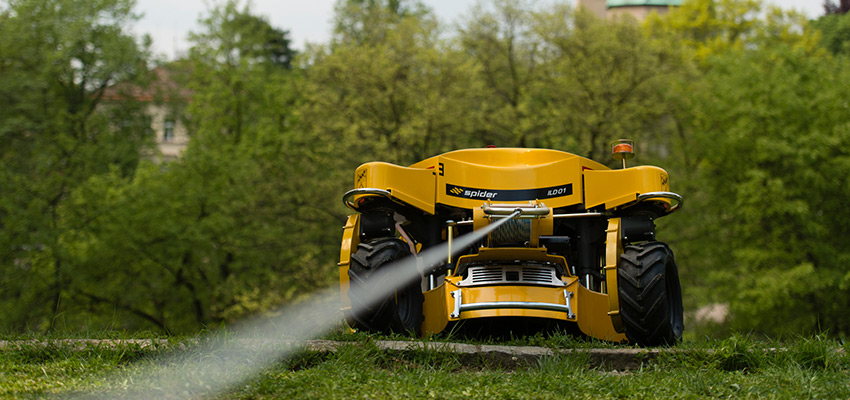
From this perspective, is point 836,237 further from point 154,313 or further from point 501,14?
point 154,313

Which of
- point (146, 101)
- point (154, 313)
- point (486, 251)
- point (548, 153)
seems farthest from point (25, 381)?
point (146, 101)

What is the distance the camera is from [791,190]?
24938 millimetres

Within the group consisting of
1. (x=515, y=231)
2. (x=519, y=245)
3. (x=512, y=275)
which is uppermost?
(x=515, y=231)

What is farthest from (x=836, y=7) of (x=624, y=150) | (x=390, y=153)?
(x=624, y=150)

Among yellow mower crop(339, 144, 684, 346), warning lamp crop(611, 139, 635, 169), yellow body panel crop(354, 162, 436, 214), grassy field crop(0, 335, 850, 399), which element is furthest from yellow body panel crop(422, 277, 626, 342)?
warning lamp crop(611, 139, 635, 169)

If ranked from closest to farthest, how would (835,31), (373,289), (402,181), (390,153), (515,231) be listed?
(373,289)
(515,231)
(402,181)
(390,153)
(835,31)

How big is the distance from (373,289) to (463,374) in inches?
66.1

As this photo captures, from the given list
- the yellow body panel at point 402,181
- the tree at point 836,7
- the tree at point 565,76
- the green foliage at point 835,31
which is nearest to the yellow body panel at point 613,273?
the yellow body panel at point 402,181

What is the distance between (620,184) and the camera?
24.4 feet

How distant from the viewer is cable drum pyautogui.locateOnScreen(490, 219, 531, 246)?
703 cm

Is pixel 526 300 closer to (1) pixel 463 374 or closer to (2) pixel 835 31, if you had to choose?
(1) pixel 463 374

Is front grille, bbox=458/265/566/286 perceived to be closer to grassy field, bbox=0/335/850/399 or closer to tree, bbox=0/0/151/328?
grassy field, bbox=0/335/850/399

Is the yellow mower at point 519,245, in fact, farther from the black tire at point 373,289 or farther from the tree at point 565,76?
the tree at point 565,76

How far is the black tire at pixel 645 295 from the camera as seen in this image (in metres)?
6.77
